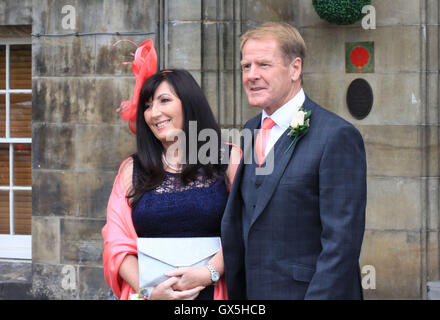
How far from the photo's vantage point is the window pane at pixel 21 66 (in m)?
5.27

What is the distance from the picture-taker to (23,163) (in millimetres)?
5289

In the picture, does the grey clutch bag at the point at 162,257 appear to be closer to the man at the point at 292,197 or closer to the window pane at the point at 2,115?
the man at the point at 292,197

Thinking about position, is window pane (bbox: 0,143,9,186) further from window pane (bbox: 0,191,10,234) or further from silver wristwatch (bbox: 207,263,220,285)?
silver wristwatch (bbox: 207,263,220,285)

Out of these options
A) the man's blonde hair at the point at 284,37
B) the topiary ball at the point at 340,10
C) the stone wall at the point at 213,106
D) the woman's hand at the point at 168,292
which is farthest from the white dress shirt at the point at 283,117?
the topiary ball at the point at 340,10

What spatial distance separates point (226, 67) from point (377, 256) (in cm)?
227

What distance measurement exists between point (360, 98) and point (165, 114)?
2808 millimetres

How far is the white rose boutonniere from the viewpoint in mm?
1915

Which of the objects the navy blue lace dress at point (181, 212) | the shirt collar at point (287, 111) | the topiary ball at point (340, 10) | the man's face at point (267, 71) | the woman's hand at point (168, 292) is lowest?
the woman's hand at point (168, 292)

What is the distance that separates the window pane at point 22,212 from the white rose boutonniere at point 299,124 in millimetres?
4140

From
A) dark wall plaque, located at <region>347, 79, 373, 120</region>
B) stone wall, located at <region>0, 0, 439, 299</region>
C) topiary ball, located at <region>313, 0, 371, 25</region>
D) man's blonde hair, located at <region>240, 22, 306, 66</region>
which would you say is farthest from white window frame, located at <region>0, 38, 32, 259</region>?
man's blonde hair, located at <region>240, 22, 306, 66</region>

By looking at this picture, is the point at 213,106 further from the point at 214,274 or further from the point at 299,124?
the point at 299,124

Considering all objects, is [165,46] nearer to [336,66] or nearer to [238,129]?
[238,129]

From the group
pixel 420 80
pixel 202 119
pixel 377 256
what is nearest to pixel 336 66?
pixel 420 80

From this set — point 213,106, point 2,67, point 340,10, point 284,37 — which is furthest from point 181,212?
point 2,67
